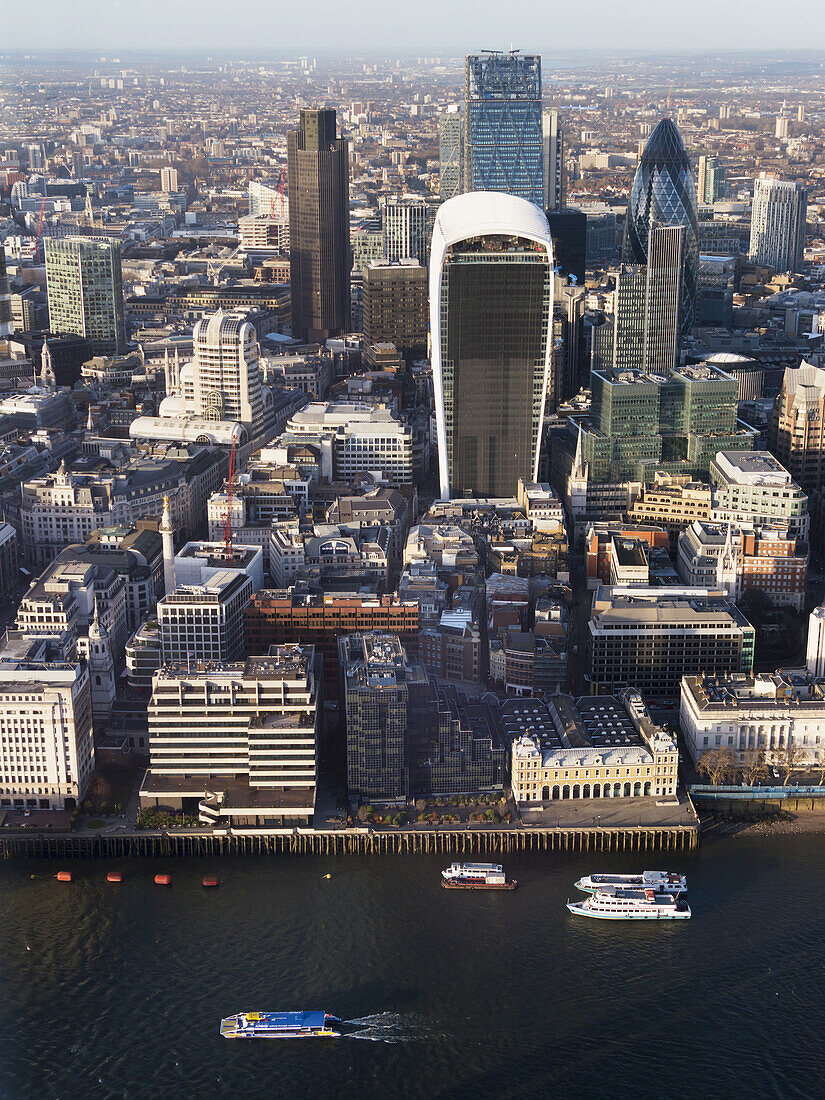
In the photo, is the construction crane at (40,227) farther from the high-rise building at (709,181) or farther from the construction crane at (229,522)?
the high-rise building at (709,181)

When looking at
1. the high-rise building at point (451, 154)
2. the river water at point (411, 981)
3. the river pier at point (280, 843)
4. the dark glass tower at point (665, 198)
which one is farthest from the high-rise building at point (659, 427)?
the high-rise building at point (451, 154)

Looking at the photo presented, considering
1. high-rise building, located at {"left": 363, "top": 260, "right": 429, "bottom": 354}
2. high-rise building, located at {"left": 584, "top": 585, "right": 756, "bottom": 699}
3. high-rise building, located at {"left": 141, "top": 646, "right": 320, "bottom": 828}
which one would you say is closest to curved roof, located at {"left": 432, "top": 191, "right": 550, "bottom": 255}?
high-rise building, located at {"left": 584, "top": 585, "right": 756, "bottom": 699}

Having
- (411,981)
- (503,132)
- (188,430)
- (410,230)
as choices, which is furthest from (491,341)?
(503,132)

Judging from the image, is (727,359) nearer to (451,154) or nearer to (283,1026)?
(451,154)

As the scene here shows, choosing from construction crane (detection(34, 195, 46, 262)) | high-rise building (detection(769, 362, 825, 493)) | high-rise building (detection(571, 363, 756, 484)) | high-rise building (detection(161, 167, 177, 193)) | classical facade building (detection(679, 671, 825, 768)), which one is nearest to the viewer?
classical facade building (detection(679, 671, 825, 768))

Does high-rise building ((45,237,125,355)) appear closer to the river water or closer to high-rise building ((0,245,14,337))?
high-rise building ((0,245,14,337))

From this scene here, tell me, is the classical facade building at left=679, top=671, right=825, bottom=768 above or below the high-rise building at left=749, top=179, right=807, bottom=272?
below
